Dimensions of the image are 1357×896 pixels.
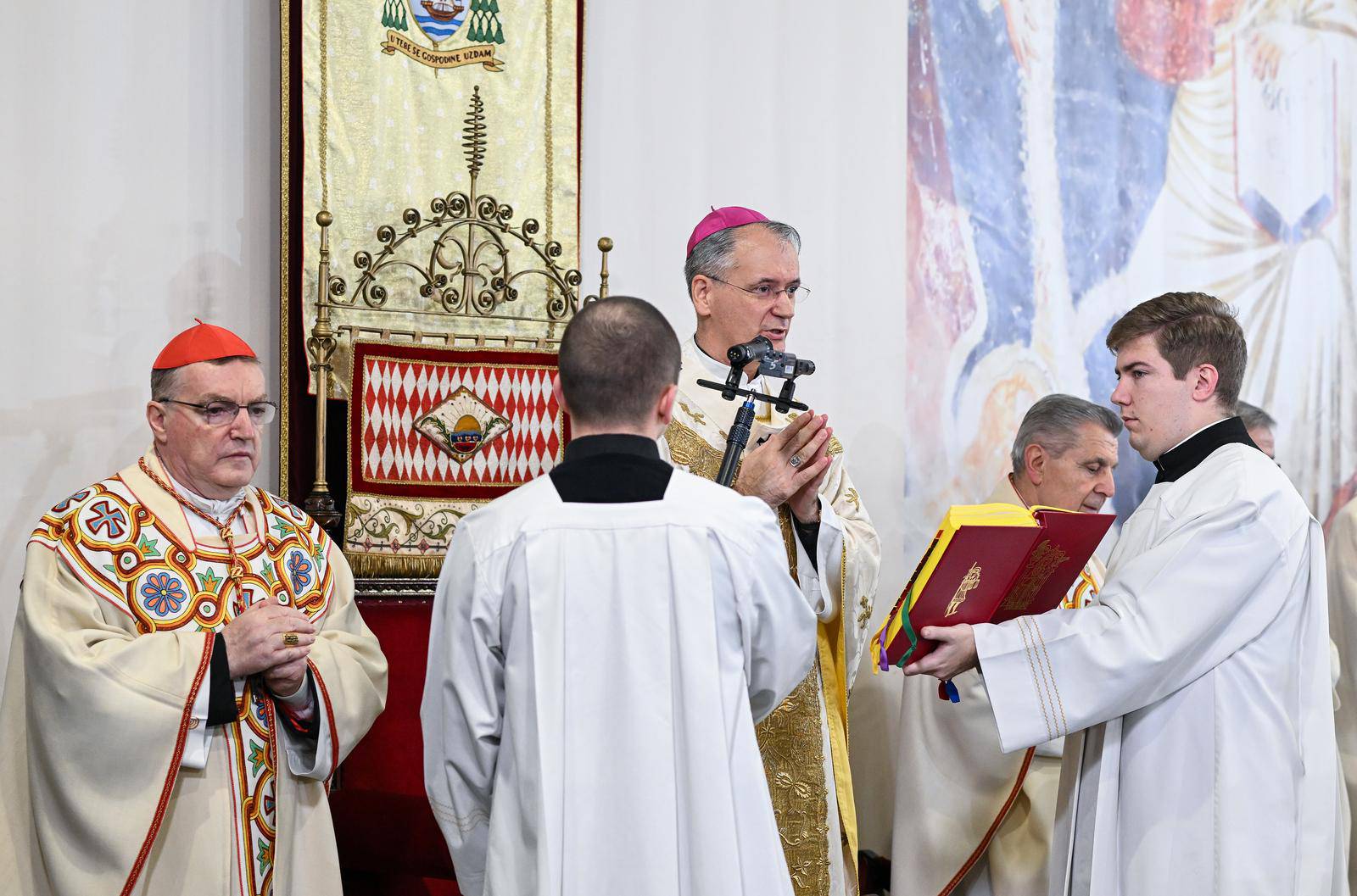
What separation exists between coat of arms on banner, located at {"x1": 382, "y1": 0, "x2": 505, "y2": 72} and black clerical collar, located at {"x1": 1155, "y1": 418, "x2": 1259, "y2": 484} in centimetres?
303

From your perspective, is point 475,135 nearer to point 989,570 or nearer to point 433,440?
point 433,440

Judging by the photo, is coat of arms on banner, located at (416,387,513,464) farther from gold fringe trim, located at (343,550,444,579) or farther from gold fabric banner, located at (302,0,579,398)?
gold fringe trim, located at (343,550,444,579)

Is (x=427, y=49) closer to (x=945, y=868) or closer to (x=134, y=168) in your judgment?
(x=134, y=168)

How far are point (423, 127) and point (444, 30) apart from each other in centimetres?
40

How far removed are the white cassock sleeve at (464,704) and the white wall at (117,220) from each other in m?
2.57

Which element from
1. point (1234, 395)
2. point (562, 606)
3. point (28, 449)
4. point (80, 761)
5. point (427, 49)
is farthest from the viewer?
point (427, 49)

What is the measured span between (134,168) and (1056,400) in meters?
3.61

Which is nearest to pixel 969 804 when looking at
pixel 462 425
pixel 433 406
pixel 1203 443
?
pixel 1203 443

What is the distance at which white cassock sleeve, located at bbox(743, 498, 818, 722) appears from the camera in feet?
8.93

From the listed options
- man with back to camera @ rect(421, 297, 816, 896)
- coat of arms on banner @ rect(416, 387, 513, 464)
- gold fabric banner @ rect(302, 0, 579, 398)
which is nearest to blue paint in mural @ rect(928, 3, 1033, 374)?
gold fabric banner @ rect(302, 0, 579, 398)

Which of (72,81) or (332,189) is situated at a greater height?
(72,81)

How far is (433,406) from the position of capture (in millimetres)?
4859

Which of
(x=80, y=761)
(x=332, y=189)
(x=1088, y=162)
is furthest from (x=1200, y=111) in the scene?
(x=80, y=761)

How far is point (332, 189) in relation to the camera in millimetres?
4926
